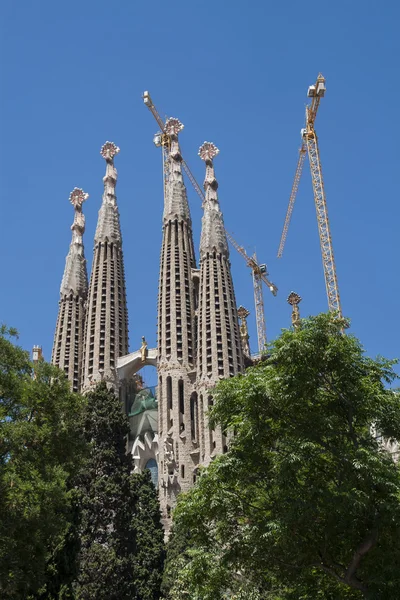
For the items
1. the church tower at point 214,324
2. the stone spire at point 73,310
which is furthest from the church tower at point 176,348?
the stone spire at point 73,310

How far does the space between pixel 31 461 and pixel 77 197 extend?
202 ft

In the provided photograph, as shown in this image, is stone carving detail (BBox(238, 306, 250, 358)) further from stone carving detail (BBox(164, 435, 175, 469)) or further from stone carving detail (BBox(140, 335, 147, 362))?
stone carving detail (BBox(164, 435, 175, 469))

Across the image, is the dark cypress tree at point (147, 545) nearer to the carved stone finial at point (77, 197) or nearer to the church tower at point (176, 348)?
the church tower at point (176, 348)

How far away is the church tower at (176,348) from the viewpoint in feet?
195

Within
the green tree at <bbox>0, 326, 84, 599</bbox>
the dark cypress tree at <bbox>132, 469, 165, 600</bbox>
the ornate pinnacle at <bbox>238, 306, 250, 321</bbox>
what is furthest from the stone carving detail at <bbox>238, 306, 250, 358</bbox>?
the green tree at <bbox>0, 326, 84, 599</bbox>

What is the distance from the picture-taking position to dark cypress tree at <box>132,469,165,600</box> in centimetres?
3609

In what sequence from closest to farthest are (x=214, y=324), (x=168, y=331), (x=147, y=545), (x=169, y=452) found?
(x=147, y=545) < (x=169, y=452) < (x=214, y=324) < (x=168, y=331)

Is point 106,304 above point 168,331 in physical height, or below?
above

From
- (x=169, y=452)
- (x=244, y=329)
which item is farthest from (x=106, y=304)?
(x=244, y=329)

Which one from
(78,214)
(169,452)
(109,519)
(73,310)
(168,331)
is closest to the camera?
(109,519)

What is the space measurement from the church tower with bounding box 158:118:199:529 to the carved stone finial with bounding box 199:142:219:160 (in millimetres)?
2279

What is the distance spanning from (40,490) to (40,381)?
12.0 ft

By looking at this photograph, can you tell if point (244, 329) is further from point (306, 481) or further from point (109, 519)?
point (306, 481)

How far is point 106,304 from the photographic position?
7006cm
